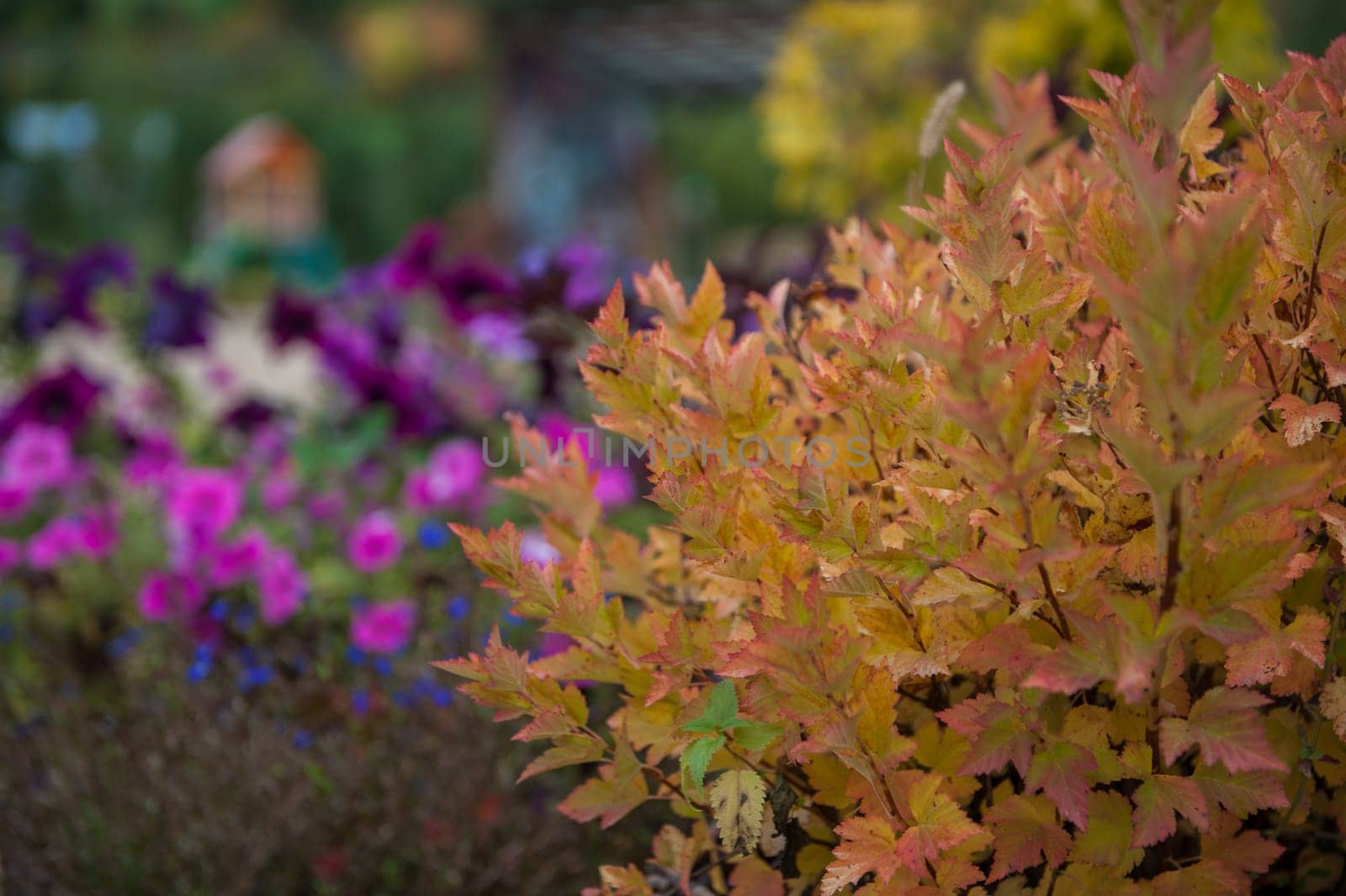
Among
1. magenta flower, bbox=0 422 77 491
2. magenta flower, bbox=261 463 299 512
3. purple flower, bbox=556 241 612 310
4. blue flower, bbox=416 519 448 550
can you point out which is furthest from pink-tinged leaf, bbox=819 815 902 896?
magenta flower, bbox=0 422 77 491

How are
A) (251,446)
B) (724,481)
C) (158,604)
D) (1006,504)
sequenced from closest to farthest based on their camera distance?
(1006,504)
(724,481)
(158,604)
(251,446)

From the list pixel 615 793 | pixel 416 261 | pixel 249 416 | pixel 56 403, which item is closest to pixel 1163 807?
pixel 615 793

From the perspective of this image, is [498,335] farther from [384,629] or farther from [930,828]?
[930,828]

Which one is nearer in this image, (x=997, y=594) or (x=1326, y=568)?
(x=997, y=594)

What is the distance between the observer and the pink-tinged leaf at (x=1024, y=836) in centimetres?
81

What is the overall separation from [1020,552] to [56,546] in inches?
95.8

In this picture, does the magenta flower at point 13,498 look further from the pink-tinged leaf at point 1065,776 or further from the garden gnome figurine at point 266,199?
the garden gnome figurine at point 266,199

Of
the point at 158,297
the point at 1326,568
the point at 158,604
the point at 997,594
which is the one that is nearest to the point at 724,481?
the point at 997,594

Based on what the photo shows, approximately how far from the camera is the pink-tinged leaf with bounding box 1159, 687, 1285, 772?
68 centimetres

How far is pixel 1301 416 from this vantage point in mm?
826

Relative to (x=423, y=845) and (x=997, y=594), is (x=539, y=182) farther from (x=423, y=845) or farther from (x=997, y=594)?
(x=997, y=594)

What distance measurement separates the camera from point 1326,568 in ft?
3.03

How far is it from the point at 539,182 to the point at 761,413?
9.53m

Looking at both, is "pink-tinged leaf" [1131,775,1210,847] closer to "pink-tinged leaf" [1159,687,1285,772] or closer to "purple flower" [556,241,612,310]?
"pink-tinged leaf" [1159,687,1285,772]
